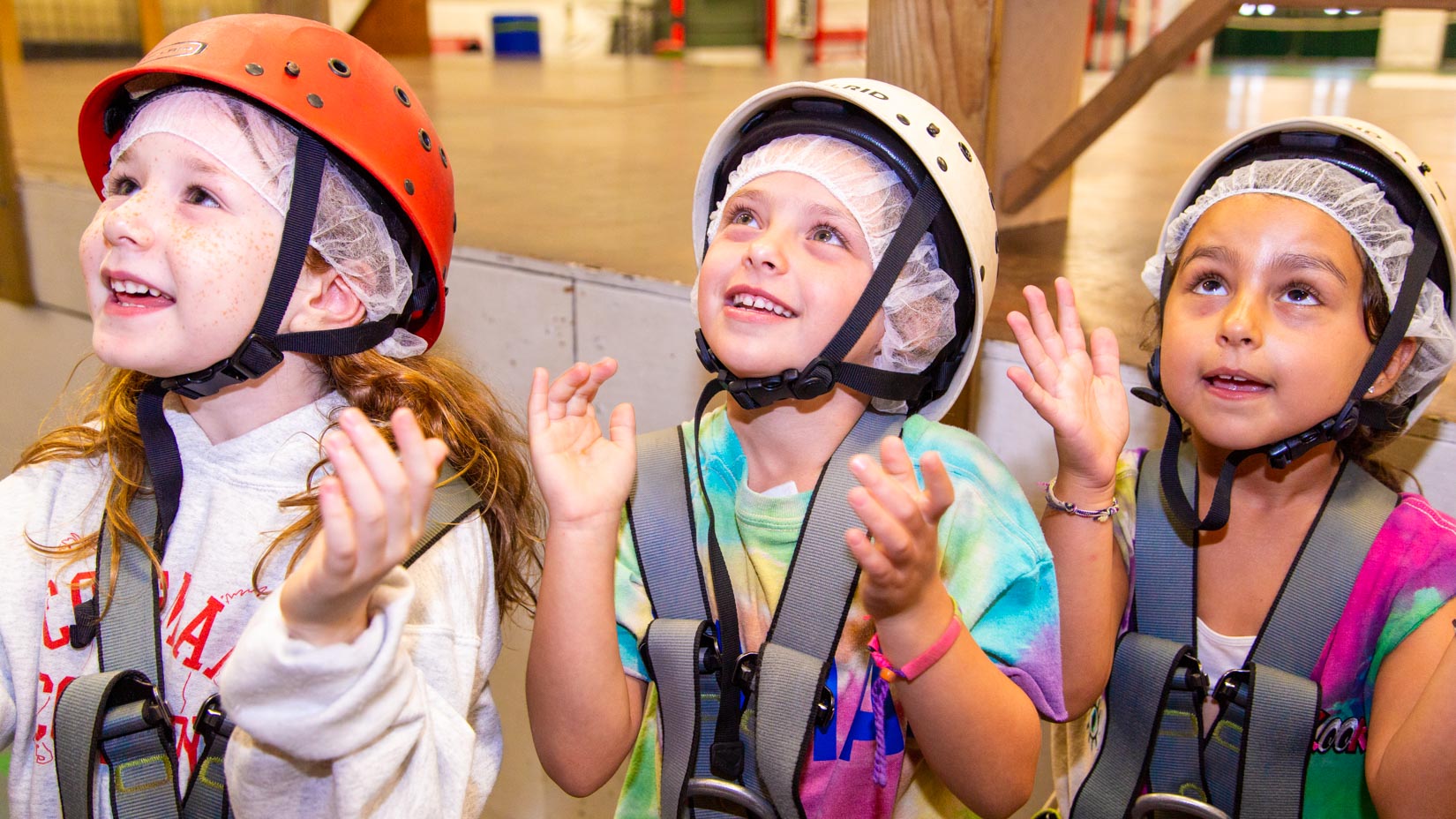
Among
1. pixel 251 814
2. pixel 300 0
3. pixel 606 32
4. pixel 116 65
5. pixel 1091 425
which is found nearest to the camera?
pixel 251 814

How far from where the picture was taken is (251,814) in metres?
1.56

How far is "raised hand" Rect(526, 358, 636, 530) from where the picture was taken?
1677mm

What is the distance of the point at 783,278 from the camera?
1.78m

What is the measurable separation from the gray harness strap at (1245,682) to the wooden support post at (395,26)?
1419 cm

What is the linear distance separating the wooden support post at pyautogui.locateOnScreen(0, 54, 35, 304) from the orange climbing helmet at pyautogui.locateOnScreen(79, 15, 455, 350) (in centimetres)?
331

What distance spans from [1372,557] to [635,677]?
1239 millimetres

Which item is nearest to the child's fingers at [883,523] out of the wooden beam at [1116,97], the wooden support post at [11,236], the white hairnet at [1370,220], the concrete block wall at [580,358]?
the white hairnet at [1370,220]

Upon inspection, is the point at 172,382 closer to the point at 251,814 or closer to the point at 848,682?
the point at 251,814

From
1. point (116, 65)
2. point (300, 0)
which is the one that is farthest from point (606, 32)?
point (300, 0)

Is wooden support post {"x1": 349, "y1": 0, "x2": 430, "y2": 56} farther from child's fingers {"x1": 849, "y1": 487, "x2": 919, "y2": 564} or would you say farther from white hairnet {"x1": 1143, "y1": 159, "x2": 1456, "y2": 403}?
child's fingers {"x1": 849, "y1": 487, "x2": 919, "y2": 564}

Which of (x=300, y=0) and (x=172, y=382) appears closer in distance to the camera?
(x=172, y=382)

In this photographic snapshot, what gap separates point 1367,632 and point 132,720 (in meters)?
1.95

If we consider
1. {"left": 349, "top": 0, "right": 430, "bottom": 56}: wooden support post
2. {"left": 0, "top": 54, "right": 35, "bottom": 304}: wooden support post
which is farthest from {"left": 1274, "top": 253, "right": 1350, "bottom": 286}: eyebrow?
{"left": 349, "top": 0, "right": 430, "bottom": 56}: wooden support post

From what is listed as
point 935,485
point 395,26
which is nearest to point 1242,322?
point 935,485
